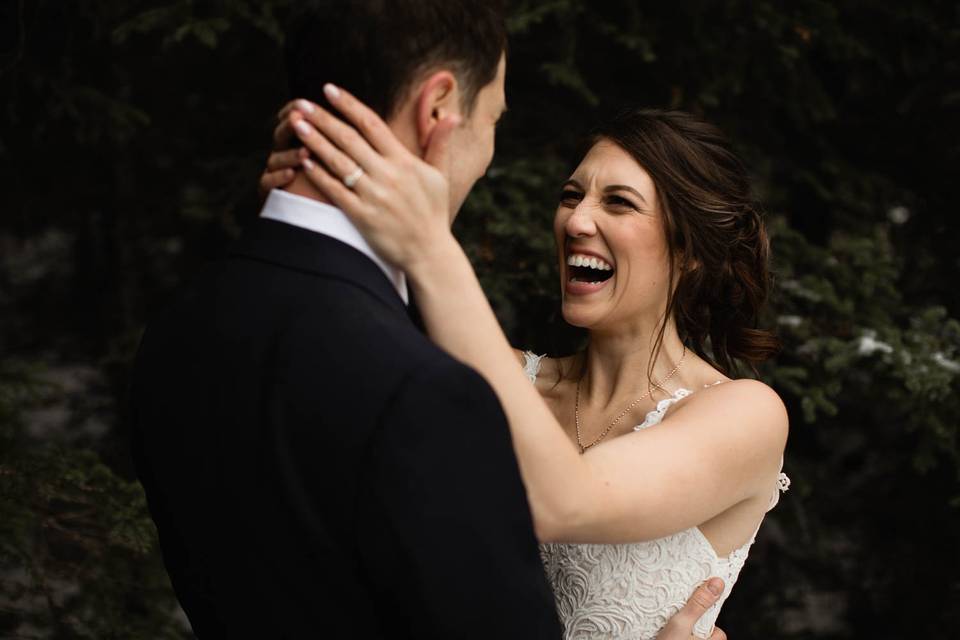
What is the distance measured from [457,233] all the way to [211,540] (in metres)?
2.45

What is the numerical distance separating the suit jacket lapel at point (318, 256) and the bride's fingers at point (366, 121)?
0.16 m

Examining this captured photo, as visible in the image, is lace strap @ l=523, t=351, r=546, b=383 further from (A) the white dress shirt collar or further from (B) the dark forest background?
(A) the white dress shirt collar

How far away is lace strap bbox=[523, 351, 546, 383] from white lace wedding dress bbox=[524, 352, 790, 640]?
621 millimetres

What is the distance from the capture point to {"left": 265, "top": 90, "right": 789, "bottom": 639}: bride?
1592mm

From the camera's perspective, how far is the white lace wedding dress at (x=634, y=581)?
249 cm

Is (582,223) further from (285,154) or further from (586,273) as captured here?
(285,154)

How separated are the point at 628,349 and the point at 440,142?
Result: 4.42 feet

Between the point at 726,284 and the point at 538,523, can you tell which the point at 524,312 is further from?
the point at 538,523

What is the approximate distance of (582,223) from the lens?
2609mm

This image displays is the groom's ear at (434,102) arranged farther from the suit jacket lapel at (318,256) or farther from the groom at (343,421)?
the suit jacket lapel at (318,256)

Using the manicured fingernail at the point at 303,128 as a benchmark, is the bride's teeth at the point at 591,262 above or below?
below

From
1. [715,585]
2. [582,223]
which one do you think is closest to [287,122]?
[582,223]

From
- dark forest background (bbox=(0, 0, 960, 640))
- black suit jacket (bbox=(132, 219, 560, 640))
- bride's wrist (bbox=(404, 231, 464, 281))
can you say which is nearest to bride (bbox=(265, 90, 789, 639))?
bride's wrist (bbox=(404, 231, 464, 281))

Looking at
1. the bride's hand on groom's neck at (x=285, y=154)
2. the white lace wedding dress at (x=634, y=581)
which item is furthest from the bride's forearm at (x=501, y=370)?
the white lace wedding dress at (x=634, y=581)
